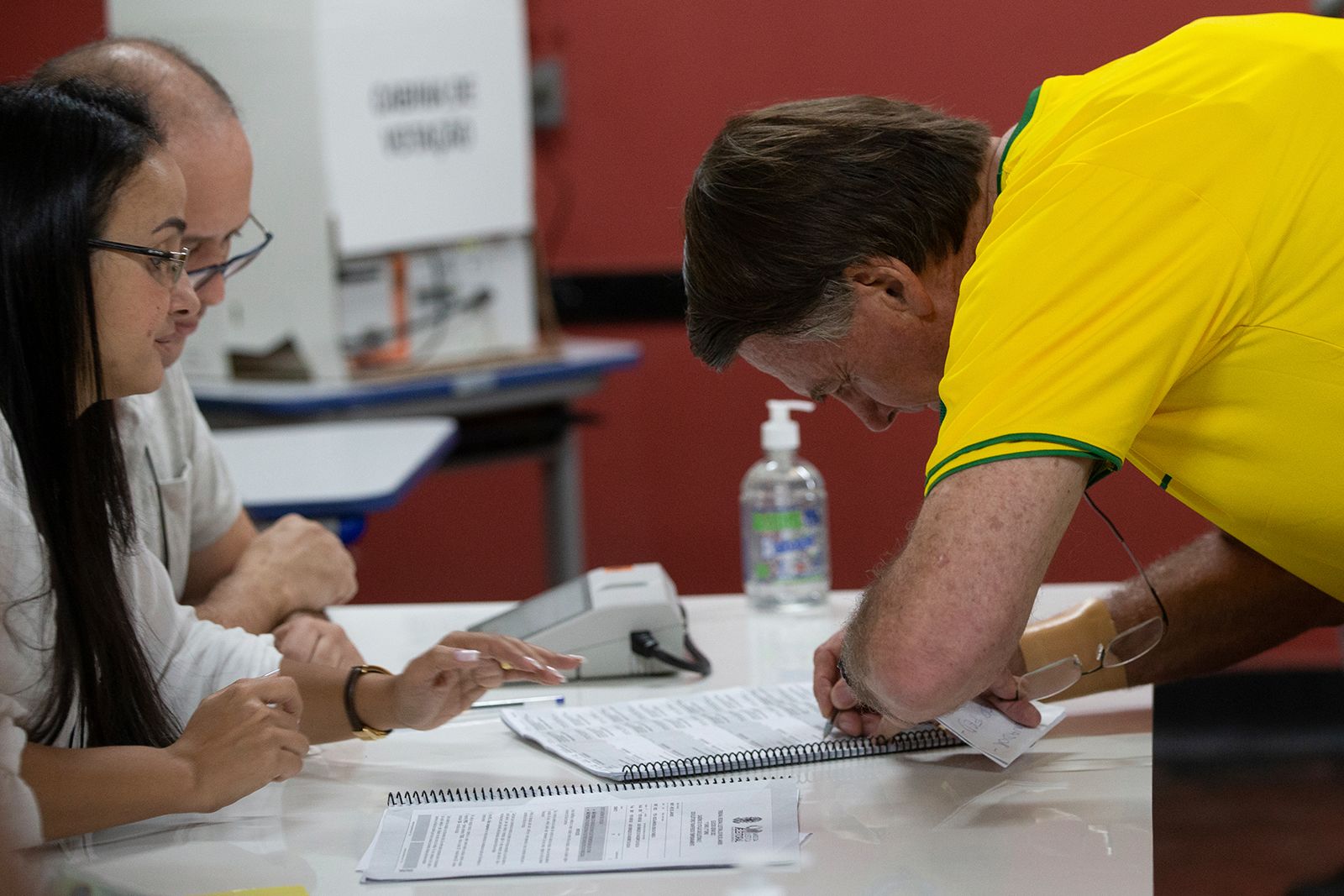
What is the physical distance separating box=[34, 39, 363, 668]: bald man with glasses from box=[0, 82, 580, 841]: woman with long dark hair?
0.91 feet

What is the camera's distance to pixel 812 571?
1.75 metres

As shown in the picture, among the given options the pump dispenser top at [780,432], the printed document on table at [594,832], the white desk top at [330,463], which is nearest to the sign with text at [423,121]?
the white desk top at [330,463]

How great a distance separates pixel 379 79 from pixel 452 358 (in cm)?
61

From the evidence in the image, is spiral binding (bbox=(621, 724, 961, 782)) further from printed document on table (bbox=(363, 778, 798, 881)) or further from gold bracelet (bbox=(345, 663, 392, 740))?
gold bracelet (bbox=(345, 663, 392, 740))

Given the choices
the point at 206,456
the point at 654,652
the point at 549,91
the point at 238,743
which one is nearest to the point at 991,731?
the point at 654,652

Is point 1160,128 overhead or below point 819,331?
overhead

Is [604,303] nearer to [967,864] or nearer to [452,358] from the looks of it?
[452,358]

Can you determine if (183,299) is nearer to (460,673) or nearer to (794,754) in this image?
(460,673)

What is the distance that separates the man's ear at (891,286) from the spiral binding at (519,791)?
413 millimetres

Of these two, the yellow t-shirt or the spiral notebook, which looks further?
the spiral notebook

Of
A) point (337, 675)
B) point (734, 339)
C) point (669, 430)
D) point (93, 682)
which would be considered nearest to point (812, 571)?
point (734, 339)

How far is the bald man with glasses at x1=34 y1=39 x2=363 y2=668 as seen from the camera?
150cm

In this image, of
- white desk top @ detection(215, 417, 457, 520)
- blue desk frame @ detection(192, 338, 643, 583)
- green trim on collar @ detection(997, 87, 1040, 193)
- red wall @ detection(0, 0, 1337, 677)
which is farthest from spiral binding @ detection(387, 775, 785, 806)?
red wall @ detection(0, 0, 1337, 677)

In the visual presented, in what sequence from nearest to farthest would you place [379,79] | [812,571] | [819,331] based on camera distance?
[819,331], [812,571], [379,79]
